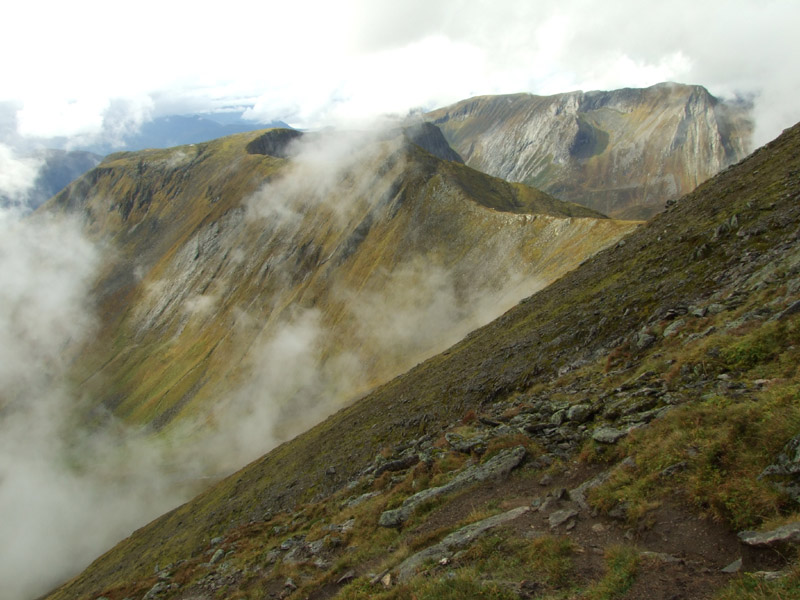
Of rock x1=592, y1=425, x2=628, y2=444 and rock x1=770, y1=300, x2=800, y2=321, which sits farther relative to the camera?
rock x1=770, y1=300, x2=800, y2=321

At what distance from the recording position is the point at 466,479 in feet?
60.2

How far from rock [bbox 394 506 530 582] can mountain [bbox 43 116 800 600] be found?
7 cm

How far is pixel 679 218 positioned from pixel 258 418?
352ft

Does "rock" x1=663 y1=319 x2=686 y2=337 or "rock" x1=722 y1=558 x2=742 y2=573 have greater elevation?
"rock" x1=663 y1=319 x2=686 y2=337

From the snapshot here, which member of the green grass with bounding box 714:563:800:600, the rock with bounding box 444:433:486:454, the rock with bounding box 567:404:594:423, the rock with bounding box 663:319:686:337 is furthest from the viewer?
the rock with bounding box 663:319:686:337

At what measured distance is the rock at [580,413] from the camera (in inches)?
708

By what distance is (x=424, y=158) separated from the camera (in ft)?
478

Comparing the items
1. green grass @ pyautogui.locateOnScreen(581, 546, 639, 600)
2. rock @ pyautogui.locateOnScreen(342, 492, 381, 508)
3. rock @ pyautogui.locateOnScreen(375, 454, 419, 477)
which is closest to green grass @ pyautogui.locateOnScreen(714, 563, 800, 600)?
green grass @ pyautogui.locateOnScreen(581, 546, 639, 600)

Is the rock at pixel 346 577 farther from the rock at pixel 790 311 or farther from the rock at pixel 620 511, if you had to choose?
the rock at pixel 790 311

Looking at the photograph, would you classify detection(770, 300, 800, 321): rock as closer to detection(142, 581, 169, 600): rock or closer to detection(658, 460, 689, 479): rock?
detection(658, 460, 689, 479): rock

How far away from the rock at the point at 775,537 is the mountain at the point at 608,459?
1.8 inches

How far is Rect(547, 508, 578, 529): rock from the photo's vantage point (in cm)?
1244

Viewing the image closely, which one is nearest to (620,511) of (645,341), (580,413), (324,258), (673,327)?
(580,413)

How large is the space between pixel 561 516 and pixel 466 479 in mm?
6147
